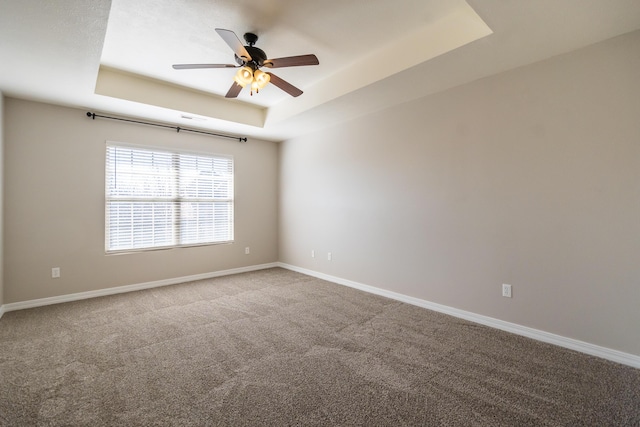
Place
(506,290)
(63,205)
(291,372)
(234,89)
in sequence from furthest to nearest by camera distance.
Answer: (63,205)
(234,89)
(506,290)
(291,372)

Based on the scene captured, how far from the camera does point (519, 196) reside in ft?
9.19

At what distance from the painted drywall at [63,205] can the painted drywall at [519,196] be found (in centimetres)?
317

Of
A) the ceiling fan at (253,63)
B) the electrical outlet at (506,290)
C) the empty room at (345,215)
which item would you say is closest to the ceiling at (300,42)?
the empty room at (345,215)

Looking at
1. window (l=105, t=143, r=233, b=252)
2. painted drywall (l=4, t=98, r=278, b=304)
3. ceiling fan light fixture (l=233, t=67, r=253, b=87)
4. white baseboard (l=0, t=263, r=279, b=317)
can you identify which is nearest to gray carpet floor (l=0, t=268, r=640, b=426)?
white baseboard (l=0, t=263, r=279, b=317)

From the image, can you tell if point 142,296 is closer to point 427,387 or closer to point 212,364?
point 212,364

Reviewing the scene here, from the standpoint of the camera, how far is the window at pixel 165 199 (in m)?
4.16

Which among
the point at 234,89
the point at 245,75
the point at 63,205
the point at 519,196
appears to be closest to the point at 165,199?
the point at 63,205

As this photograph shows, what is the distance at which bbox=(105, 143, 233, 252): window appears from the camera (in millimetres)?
4156

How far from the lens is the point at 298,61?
2.47 metres

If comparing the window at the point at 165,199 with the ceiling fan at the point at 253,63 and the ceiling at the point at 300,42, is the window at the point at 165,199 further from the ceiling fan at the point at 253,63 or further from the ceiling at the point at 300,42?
the ceiling fan at the point at 253,63

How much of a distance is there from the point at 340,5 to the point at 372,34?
51cm

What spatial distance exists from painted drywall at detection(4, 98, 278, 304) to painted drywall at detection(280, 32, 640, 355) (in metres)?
3.17

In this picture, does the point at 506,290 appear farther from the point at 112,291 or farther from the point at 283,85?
the point at 112,291

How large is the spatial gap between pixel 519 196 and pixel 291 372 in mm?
2628
